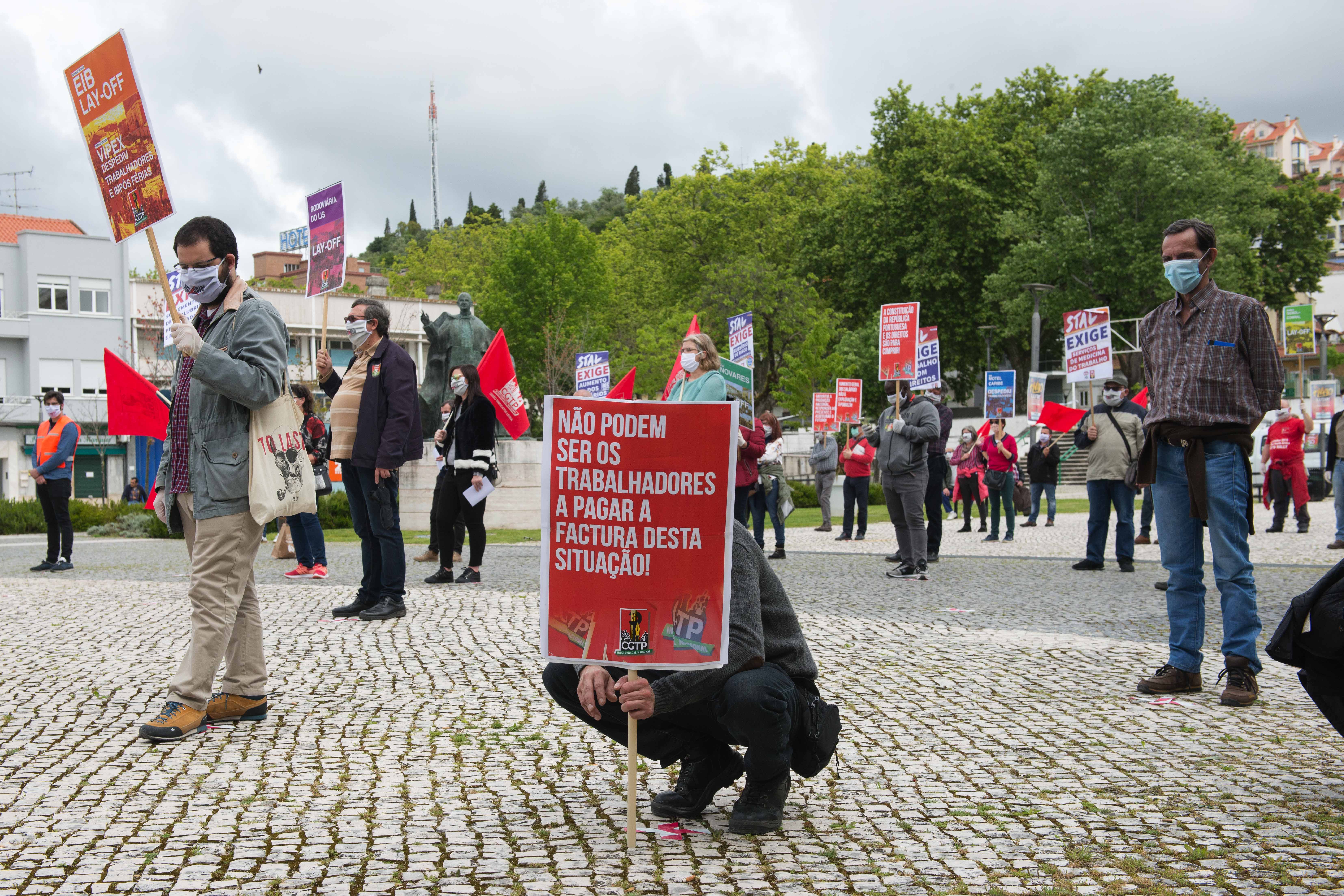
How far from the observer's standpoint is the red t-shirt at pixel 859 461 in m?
18.3

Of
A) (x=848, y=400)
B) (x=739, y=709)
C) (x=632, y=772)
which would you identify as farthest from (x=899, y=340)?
(x=632, y=772)

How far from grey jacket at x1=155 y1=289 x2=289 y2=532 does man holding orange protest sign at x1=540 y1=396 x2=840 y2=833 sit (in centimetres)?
196

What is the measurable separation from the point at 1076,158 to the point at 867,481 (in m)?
31.6

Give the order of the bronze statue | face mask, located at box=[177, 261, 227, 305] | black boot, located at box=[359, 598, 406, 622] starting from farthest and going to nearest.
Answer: the bronze statue, black boot, located at box=[359, 598, 406, 622], face mask, located at box=[177, 261, 227, 305]

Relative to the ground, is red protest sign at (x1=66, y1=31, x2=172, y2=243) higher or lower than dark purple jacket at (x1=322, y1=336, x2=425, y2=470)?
higher

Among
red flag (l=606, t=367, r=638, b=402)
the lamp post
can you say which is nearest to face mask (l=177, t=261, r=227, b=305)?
red flag (l=606, t=367, r=638, b=402)

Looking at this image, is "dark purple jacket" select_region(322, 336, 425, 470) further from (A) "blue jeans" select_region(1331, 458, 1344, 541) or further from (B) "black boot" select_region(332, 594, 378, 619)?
(A) "blue jeans" select_region(1331, 458, 1344, 541)

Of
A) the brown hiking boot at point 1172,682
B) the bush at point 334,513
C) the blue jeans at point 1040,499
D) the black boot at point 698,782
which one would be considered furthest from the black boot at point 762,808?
the bush at point 334,513

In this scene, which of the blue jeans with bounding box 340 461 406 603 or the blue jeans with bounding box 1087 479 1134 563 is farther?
the blue jeans with bounding box 1087 479 1134 563

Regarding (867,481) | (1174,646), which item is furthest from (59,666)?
(867,481)

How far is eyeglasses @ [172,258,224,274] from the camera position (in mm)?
5059

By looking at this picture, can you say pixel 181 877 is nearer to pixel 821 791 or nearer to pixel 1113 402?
pixel 821 791

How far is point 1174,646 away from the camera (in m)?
5.67

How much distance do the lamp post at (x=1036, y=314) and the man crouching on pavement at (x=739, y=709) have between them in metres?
36.2
